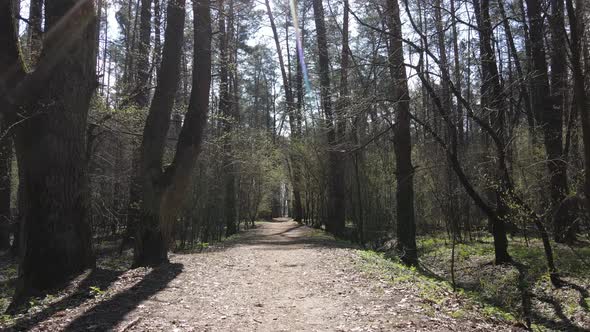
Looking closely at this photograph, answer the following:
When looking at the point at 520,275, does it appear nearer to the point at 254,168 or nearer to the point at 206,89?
the point at 206,89

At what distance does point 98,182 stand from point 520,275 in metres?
11.6

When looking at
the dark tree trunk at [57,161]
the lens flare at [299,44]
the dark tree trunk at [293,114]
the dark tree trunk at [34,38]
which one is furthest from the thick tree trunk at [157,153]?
the lens flare at [299,44]

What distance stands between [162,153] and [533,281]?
8.01m

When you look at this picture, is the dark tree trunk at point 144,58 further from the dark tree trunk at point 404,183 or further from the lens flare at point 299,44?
the lens flare at point 299,44

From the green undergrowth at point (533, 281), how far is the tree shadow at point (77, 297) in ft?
21.4

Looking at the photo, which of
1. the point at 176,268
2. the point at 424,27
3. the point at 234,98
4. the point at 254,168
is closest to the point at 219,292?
the point at 176,268

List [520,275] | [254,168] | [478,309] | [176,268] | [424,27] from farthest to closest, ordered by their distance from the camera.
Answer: [254,168], [424,27], [520,275], [176,268], [478,309]

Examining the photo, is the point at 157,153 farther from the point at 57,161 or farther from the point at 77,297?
the point at 77,297

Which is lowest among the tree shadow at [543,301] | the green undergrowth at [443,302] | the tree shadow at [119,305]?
the tree shadow at [543,301]

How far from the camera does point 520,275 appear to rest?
969 cm

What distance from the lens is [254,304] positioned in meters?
6.29

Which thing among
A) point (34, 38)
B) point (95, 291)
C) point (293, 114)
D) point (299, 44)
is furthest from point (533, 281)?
point (299, 44)

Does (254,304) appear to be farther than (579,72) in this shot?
Yes

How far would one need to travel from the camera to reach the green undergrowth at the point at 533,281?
302 inches
